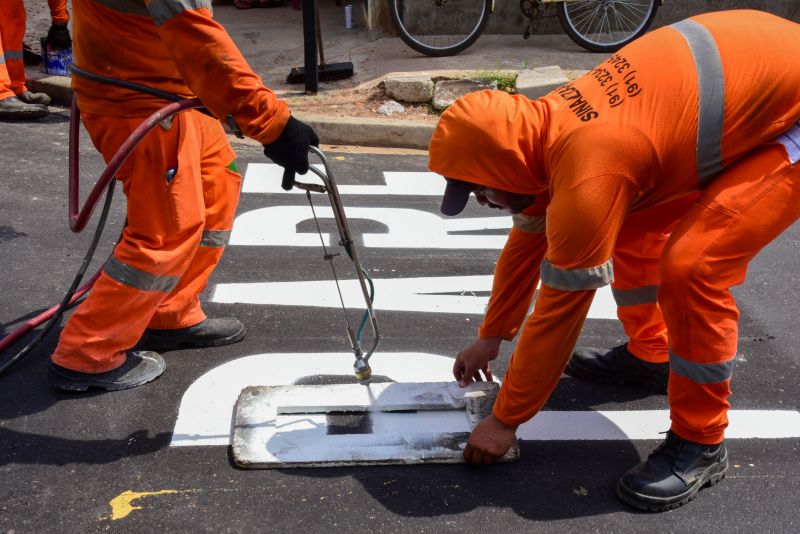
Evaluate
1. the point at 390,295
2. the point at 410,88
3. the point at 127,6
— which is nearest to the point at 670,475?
the point at 390,295

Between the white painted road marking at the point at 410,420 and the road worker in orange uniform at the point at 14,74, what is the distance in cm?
403

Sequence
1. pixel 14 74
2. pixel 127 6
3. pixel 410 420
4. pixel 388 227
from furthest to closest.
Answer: pixel 14 74
pixel 388 227
pixel 410 420
pixel 127 6

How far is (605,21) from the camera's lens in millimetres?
8211

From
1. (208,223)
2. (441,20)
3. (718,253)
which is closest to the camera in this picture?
(718,253)

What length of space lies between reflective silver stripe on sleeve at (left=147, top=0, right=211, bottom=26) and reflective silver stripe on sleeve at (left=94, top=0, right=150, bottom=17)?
21 centimetres

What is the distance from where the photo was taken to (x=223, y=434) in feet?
10.2

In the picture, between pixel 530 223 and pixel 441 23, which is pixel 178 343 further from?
pixel 441 23

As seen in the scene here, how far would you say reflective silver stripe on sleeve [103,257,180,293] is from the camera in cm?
310

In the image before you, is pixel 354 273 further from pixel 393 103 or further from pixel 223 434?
pixel 393 103

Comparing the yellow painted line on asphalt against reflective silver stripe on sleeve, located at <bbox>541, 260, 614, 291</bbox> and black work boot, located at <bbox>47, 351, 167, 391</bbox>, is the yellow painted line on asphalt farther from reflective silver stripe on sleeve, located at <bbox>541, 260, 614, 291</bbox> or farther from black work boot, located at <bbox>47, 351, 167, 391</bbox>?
reflective silver stripe on sleeve, located at <bbox>541, 260, 614, 291</bbox>

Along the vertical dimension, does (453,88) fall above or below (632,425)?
above

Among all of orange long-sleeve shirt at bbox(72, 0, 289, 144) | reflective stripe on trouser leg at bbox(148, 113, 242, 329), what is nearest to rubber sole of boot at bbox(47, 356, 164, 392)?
reflective stripe on trouser leg at bbox(148, 113, 242, 329)

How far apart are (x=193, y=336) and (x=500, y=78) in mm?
4298

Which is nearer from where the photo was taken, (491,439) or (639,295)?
(491,439)
